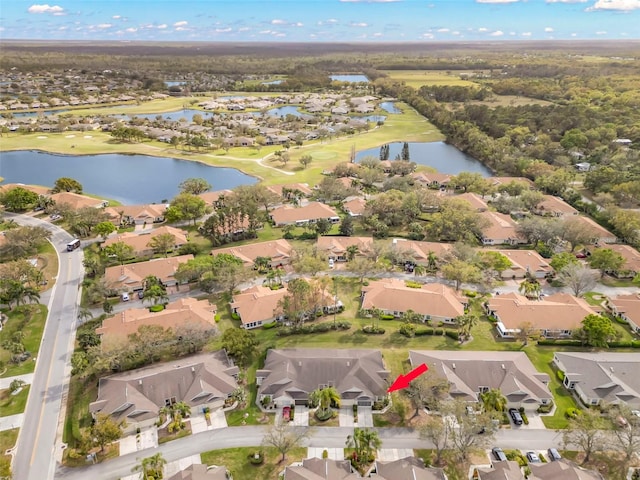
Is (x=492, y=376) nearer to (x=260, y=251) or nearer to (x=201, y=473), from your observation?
(x=201, y=473)

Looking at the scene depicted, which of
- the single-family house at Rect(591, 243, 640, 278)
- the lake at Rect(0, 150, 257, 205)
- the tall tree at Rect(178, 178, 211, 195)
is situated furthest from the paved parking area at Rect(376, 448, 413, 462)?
the lake at Rect(0, 150, 257, 205)

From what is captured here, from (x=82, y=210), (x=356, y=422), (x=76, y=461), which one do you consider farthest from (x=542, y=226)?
(x=82, y=210)

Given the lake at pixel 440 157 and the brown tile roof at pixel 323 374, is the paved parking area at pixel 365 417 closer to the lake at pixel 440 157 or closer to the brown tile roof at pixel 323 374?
the brown tile roof at pixel 323 374

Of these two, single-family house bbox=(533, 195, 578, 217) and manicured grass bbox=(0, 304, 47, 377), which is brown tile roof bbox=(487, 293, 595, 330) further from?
manicured grass bbox=(0, 304, 47, 377)

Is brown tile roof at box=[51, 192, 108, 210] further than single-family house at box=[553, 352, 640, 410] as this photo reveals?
Yes

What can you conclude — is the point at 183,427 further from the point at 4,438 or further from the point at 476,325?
the point at 476,325

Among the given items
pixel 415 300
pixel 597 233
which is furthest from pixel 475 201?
pixel 415 300

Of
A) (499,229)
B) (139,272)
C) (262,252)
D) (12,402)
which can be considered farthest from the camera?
(499,229)
